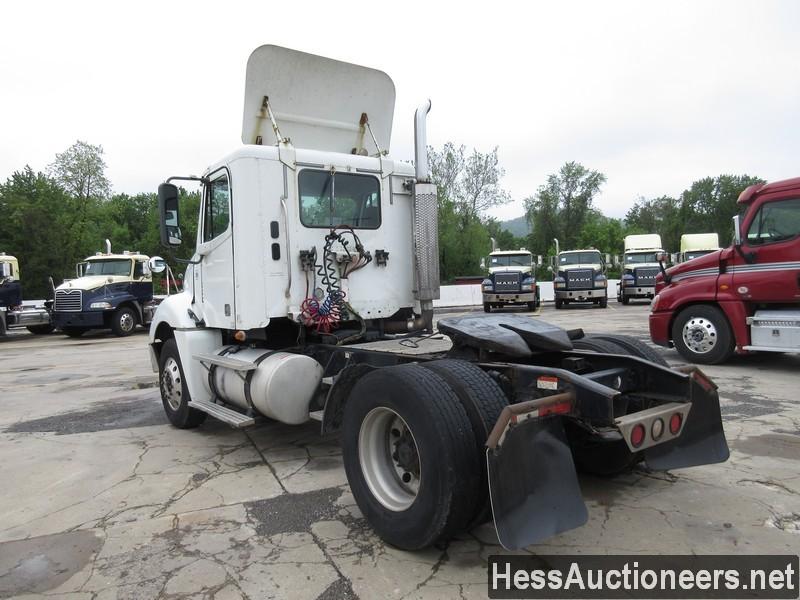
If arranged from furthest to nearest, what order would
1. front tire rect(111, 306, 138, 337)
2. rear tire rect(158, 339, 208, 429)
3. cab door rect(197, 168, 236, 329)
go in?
1. front tire rect(111, 306, 138, 337)
2. rear tire rect(158, 339, 208, 429)
3. cab door rect(197, 168, 236, 329)

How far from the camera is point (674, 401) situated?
334cm

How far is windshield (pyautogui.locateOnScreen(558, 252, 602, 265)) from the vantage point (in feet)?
74.2

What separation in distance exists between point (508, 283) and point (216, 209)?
16570 mm

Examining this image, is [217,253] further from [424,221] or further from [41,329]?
[41,329]

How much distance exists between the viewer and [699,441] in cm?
350

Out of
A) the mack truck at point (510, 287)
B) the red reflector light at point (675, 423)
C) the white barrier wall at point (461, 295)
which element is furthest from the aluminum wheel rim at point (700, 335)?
the white barrier wall at point (461, 295)

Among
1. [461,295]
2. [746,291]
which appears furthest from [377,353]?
[461,295]

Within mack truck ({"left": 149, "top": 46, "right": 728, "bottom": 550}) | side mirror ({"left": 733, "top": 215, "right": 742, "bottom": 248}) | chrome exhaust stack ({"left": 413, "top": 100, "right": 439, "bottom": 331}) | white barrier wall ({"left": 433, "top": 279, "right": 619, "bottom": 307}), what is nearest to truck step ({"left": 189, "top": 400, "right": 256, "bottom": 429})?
mack truck ({"left": 149, "top": 46, "right": 728, "bottom": 550})

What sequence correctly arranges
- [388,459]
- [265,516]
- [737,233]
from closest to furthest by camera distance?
1. [388,459]
2. [265,516]
3. [737,233]

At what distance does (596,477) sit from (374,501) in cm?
179

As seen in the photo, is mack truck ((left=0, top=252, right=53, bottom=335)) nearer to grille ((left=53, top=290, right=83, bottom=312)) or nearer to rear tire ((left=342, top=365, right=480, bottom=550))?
grille ((left=53, top=290, right=83, bottom=312))

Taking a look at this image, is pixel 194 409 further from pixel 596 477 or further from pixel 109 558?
pixel 596 477

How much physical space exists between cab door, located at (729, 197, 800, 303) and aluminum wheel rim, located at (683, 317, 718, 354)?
0.65 m

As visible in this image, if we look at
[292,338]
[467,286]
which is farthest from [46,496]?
[467,286]
